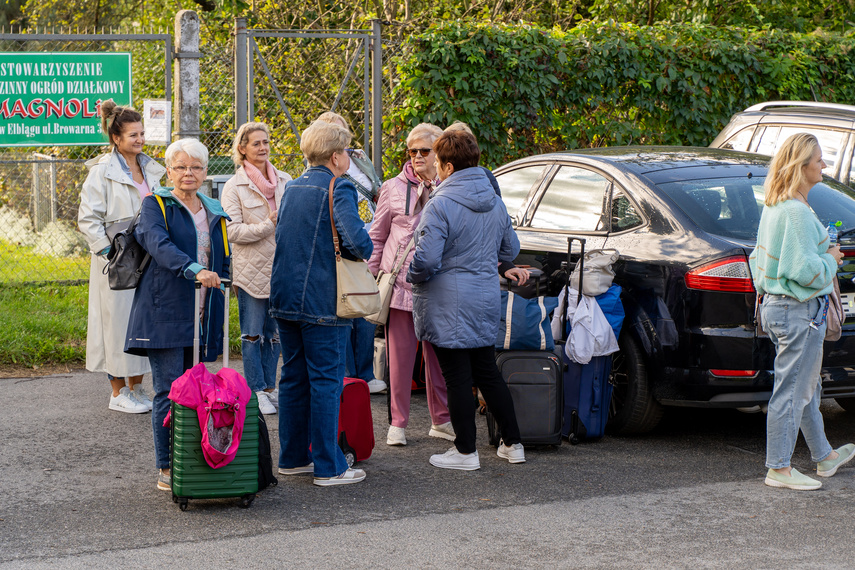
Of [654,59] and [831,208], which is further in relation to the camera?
[654,59]

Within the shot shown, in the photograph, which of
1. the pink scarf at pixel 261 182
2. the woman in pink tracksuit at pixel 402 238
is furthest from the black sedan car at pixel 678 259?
the pink scarf at pixel 261 182

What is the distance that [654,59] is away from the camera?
444 inches

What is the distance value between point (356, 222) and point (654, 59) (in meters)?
7.42

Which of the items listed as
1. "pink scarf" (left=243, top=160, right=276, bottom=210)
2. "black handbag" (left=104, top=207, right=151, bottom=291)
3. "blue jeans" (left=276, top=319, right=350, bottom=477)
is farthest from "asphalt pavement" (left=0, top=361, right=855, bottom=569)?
"pink scarf" (left=243, top=160, right=276, bottom=210)

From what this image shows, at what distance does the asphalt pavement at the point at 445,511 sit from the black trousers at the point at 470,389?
0.66 feet

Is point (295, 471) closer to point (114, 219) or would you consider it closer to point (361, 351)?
point (361, 351)

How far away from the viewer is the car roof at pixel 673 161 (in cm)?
606

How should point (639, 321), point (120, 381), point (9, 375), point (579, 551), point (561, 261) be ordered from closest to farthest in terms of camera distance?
point (579, 551)
point (639, 321)
point (561, 261)
point (120, 381)
point (9, 375)

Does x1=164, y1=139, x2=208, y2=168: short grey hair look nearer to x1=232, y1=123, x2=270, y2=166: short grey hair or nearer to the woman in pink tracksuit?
the woman in pink tracksuit

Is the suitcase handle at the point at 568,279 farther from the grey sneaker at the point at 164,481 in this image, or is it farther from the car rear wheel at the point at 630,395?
the grey sneaker at the point at 164,481

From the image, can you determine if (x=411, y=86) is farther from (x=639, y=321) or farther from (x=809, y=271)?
(x=809, y=271)

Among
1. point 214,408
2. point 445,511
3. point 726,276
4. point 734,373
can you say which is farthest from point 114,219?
point 734,373

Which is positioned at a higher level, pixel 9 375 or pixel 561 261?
pixel 561 261

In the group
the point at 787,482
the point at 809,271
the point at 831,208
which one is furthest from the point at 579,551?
the point at 831,208
